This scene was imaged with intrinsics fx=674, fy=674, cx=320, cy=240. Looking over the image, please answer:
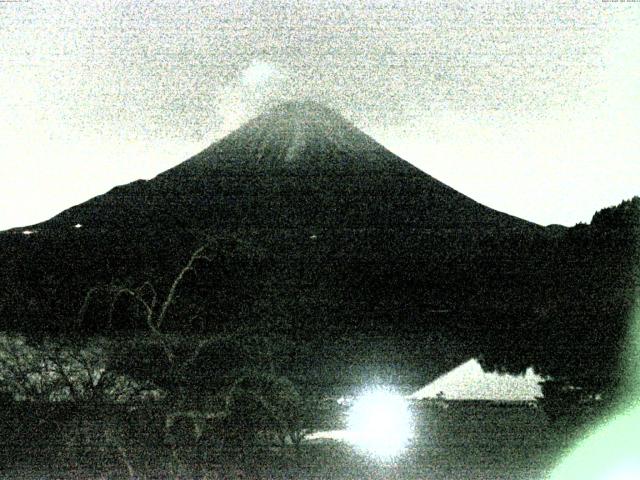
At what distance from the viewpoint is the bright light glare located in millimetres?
5109

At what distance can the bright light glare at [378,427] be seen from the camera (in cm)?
511

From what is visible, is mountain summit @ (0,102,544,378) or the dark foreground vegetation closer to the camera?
the dark foreground vegetation

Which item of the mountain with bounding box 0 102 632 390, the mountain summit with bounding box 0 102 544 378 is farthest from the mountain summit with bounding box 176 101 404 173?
the mountain with bounding box 0 102 632 390

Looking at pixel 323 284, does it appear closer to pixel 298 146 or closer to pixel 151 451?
pixel 151 451

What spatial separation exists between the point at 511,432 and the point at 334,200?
33147mm

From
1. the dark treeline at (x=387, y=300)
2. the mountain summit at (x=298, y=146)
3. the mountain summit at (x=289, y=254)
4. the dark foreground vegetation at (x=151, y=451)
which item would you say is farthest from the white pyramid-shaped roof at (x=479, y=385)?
the mountain summit at (x=298, y=146)

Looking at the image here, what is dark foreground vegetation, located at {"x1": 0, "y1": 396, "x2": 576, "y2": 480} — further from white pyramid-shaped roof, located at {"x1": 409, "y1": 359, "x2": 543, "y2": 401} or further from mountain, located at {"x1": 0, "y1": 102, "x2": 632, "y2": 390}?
white pyramid-shaped roof, located at {"x1": 409, "y1": 359, "x2": 543, "y2": 401}

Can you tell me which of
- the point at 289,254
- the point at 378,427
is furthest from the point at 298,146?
the point at 378,427

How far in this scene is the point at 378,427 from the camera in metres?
5.33

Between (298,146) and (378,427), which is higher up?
(298,146)

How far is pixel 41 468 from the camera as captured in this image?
420 centimetres

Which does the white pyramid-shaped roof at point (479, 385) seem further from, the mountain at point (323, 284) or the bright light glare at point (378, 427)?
the bright light glare at point (378, 427)

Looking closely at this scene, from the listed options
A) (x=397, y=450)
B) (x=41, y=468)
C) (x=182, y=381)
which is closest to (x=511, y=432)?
(x=397, y=450)

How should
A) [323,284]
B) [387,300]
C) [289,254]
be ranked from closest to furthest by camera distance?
[323,284] < [387,300] < [289,254]
